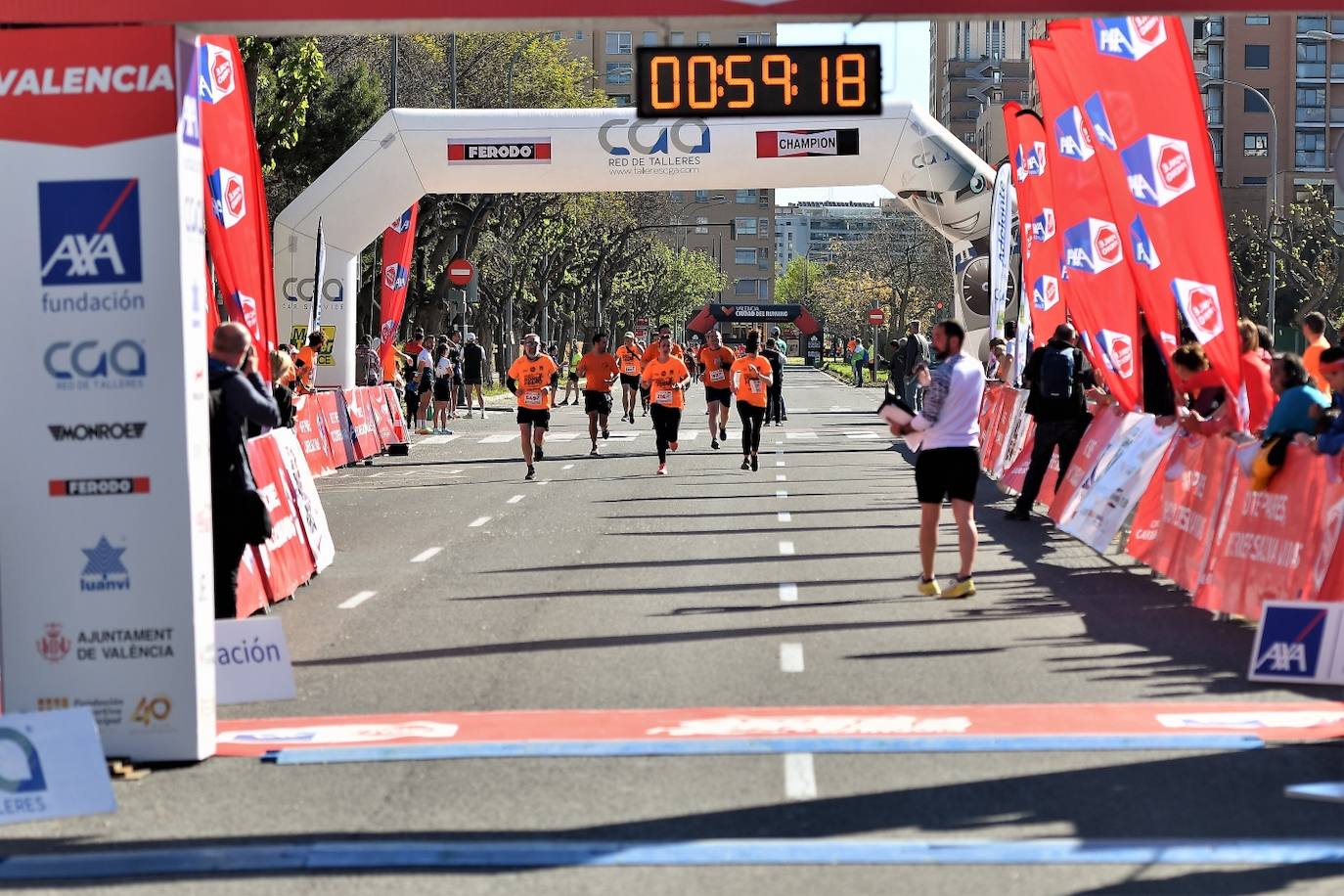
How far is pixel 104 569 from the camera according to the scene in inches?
304

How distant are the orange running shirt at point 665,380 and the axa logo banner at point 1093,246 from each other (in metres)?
Answer: 8.09

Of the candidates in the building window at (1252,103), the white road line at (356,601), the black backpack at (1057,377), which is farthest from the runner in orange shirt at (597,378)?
the building window at (1252,103)

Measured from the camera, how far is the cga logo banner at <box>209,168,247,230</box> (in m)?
16.2

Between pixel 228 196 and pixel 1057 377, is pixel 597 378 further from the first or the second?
pixel 228 196

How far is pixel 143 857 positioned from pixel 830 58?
16.2ft

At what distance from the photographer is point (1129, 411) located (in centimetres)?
1582

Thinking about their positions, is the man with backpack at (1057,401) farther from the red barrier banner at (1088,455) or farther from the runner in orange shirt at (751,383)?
the runner in orange shirt at (751,383)

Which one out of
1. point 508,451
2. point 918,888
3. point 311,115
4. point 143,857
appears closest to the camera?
point 918,888

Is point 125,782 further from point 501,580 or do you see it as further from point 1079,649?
point 501,580

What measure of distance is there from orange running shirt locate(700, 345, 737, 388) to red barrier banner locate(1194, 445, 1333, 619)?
643 inches

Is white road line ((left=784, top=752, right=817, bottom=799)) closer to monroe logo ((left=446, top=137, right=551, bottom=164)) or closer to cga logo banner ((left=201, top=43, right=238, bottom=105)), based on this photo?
cga logo banner ((left=201, top=43, right=238, bottom=105))

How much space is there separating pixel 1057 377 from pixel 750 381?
7496 millimetres

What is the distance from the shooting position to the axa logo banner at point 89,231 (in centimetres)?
759

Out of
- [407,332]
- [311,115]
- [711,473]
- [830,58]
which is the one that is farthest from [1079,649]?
[407,332]
